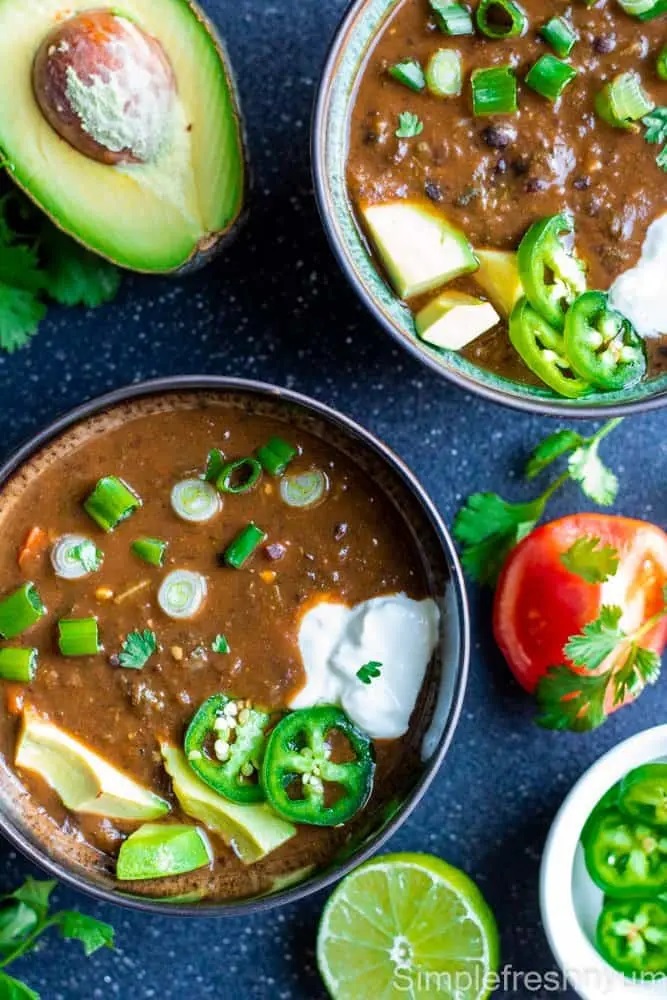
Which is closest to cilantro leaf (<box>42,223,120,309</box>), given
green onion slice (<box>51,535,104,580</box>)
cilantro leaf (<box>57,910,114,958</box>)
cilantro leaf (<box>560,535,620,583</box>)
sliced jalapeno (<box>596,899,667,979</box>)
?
green onion slice (<box>51,535,104,580</box>)

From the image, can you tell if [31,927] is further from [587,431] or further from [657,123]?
[657,123]

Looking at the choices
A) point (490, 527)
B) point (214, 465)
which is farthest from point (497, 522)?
point (214, 465)

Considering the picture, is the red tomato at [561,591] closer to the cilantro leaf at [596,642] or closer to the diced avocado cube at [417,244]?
the cilantro leaf at [596,642]

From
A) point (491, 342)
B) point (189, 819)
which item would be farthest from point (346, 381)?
point (189, 819)

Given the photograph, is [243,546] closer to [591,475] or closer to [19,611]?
[19,611]

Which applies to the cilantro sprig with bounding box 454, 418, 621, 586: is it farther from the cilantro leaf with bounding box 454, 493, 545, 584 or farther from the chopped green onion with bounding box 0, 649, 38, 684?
the chopped green onion with bounding box 0, 649, 38, 684
